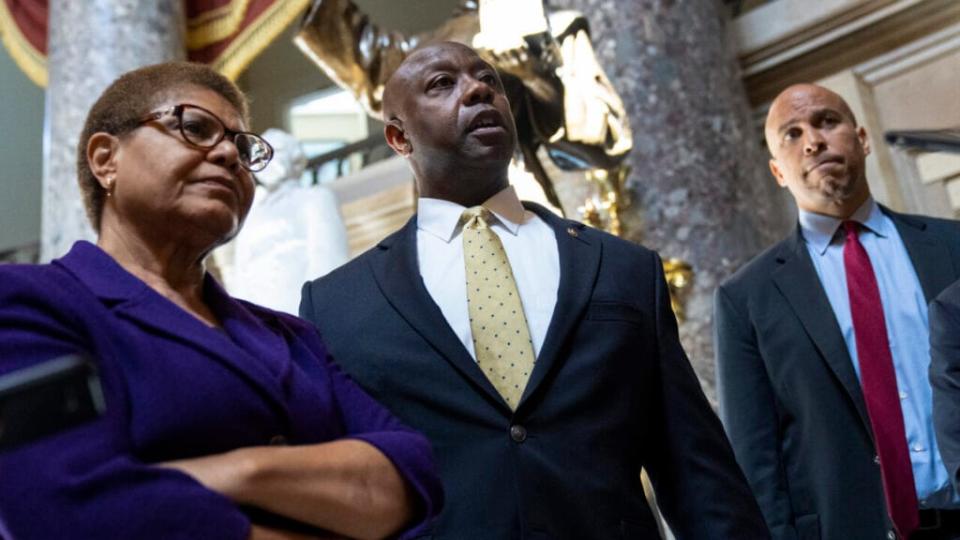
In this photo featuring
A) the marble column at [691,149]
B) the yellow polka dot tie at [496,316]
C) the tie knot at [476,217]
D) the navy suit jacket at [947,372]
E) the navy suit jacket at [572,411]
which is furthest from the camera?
the marble column at [691,149]

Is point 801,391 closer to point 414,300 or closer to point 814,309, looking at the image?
point 814,309

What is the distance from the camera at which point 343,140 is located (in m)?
10.8

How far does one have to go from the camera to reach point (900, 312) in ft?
8.91

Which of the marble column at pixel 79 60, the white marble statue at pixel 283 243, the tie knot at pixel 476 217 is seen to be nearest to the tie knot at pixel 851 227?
the tie knot at pixel 476 217

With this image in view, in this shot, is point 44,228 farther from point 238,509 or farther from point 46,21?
point 238,509

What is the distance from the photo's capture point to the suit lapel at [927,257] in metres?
2.72

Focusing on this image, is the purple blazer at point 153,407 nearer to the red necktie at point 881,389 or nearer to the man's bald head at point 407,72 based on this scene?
the man's bald head at point 407,72

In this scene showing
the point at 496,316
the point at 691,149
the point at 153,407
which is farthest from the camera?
the point at 691,149

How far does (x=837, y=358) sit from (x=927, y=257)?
300 mm

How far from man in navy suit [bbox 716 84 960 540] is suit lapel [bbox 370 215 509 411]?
912 millimetres

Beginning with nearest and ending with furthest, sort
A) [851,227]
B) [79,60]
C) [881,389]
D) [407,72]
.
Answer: [407,72] → [881,389] → [851,227] → [79,60]

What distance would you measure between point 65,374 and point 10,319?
10.1 inches

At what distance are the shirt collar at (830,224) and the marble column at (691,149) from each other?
1.71 meters

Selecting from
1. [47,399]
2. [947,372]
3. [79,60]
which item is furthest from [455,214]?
[79,60]
